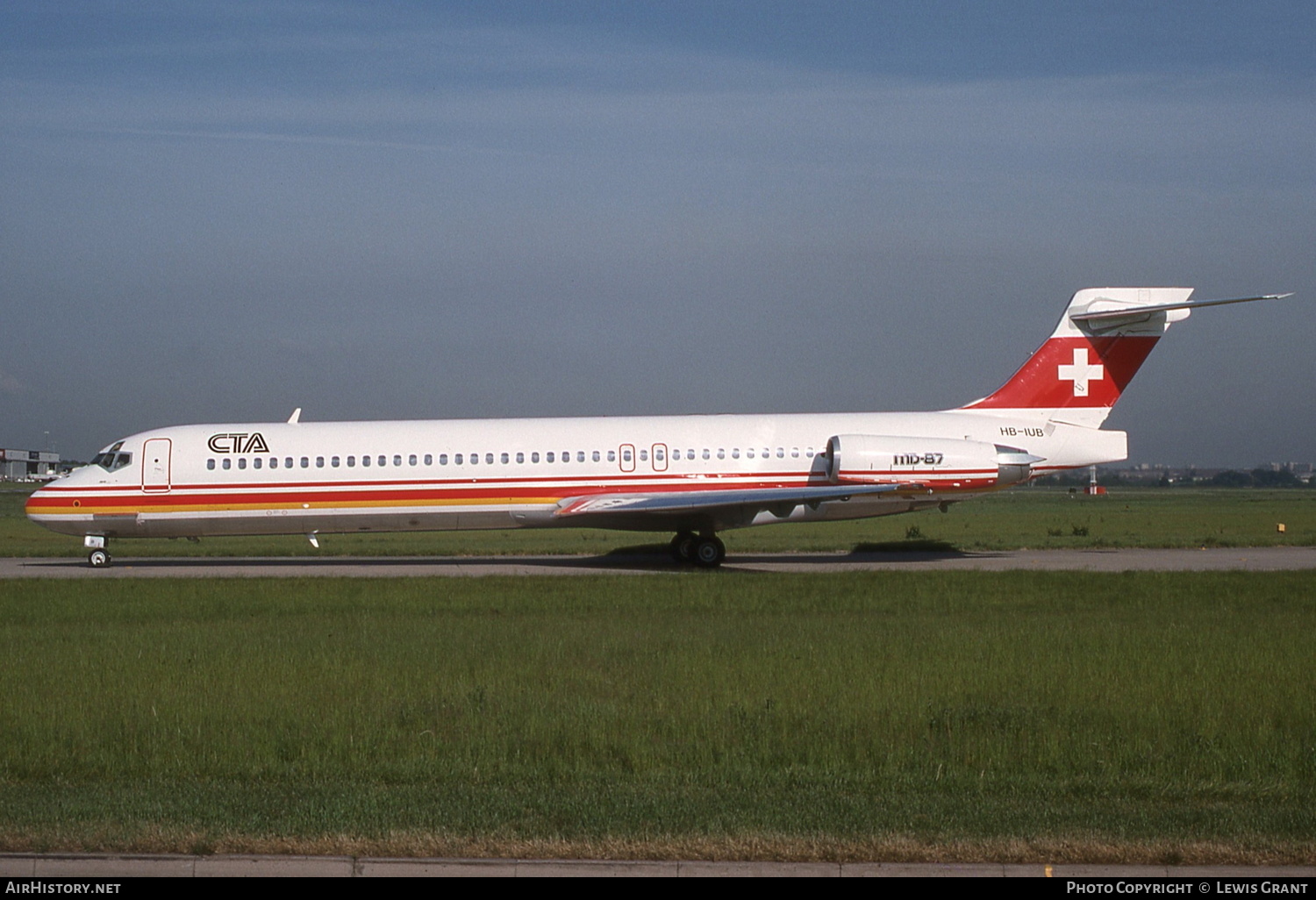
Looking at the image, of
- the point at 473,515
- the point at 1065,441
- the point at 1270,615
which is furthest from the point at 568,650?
the point at 1065,441

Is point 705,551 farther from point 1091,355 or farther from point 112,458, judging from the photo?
point 112,458

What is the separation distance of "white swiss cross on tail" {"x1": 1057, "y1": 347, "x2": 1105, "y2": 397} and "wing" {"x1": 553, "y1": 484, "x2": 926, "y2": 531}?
468 centimetres

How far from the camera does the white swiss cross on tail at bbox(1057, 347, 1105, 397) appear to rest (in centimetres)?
2731

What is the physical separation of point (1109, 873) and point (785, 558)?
2206 cm

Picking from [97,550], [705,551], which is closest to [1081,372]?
[705,551]

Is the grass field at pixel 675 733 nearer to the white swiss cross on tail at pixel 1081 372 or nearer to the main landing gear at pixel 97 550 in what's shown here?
the main landing gear at pixel 97 550

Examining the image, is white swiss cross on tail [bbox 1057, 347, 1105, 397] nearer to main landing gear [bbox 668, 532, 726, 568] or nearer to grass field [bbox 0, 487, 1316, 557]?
grass field [bbox 0, 487, 1316, 557]

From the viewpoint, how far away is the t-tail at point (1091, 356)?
27.1 meters

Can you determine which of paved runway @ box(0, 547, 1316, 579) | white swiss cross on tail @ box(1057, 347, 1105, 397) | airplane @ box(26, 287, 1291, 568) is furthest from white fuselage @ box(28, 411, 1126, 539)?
white swiss cross on tail @ box(1057, 347, 1105, 397)

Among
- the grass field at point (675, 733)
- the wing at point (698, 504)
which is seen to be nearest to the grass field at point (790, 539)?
the wing at point (698, 504)

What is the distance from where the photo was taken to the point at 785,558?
93.2 feet

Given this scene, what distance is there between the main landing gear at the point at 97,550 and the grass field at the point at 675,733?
10563mm

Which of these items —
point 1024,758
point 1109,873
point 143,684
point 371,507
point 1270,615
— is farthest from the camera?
point 371,507

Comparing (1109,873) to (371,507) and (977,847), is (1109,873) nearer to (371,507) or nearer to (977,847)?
(977,847)
